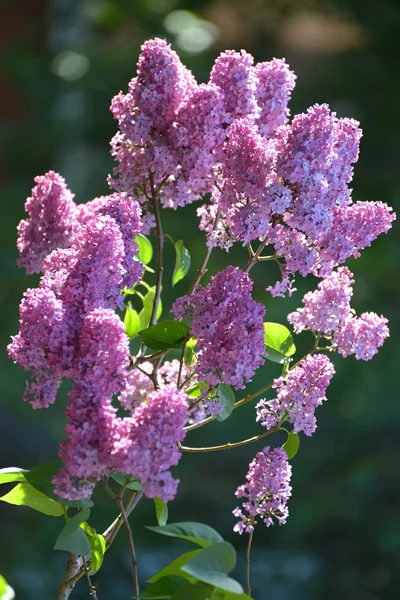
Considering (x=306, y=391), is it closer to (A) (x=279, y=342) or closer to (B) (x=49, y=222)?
(A) (x=279, y=342)

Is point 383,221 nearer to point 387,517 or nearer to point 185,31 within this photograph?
point 387,517

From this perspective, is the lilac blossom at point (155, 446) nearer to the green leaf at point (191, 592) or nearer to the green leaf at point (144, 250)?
the green leaf at point (191, 592)

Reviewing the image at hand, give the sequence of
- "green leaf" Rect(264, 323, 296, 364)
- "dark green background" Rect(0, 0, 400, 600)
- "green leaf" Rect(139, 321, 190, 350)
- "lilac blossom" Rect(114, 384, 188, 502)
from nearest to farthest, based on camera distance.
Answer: "lilac blossom" Rect(114, 384, 188, 502) → "green leaf" Rect(139, 321, 190, 350) → "green leaf" Rect(264, 323, 296, 364) → "dark green background" Rect(0, 0, 400, 600)

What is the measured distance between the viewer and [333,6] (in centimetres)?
331

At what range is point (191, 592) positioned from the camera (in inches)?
21.0

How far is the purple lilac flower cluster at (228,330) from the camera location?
0.54 m

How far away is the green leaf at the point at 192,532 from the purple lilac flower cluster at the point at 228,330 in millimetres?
95

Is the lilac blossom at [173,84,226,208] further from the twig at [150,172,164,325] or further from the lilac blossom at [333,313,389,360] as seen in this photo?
the lilac blossom at [333,313,389,360]

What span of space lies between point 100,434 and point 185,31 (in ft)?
10.1

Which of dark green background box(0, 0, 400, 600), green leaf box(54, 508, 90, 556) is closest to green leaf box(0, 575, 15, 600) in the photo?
green leaf box(54, 508, 90, 556)

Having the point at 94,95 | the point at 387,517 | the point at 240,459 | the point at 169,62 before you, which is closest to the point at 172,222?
the point at 94,95

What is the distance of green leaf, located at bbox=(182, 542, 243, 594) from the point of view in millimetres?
509

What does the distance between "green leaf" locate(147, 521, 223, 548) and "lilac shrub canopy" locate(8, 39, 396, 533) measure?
47mm

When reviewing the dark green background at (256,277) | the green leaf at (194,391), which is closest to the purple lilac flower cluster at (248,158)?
the green leaf at (194,391)
